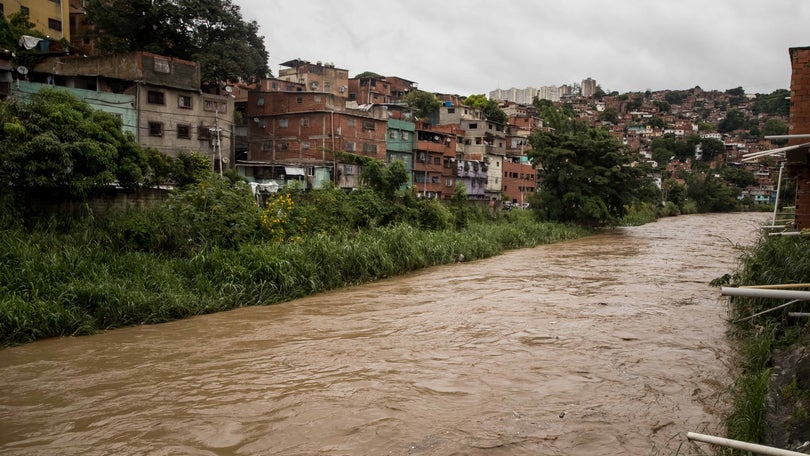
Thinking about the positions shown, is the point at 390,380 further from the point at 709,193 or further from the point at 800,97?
the point at 709,193

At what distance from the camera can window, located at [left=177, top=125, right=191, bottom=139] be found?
30.2 m

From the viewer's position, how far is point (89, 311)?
33.2ft

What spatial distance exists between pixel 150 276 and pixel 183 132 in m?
21.1

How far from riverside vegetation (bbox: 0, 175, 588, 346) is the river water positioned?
1.94ft

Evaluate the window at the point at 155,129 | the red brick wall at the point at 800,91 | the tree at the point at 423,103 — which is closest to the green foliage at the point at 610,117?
the tree at the point at 423,103

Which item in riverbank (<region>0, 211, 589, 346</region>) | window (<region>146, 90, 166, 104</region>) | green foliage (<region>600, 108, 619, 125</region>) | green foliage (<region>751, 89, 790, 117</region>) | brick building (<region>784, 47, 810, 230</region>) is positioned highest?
green foliage (<region>751, 89, 790, 117</region>)

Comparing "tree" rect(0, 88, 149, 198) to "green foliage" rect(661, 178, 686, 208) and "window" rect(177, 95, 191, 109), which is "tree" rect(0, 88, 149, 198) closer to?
"window" rect(177, 95, 191, 109)

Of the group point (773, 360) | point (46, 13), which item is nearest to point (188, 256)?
point (773, 360)

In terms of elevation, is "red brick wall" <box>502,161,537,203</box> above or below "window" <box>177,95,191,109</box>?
below

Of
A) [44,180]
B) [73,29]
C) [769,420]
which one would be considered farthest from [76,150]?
[73,29]

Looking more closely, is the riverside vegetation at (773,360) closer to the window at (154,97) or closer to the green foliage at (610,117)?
the window at (154,97)

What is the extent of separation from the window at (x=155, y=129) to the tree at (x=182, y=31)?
5543 millimetres

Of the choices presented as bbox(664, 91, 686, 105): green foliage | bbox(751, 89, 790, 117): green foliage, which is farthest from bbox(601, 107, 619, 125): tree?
bbox(664, 91, 686, 105): green foliage

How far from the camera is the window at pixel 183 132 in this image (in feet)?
99.1
